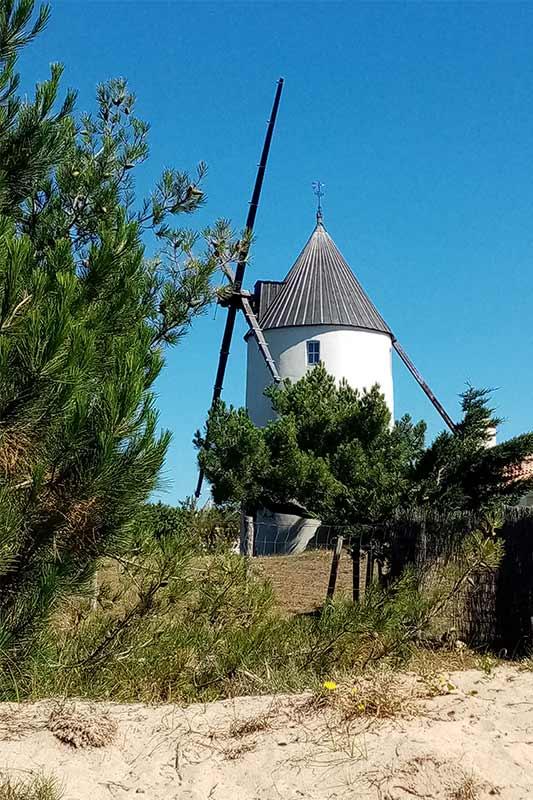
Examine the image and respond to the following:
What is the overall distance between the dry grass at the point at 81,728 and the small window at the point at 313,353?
20.3 meters

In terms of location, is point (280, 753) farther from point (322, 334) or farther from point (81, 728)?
point (322, 334)

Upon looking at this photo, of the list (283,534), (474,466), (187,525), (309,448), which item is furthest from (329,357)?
(187,525)

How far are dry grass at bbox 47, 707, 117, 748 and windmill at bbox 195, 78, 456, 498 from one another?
62.7 ft

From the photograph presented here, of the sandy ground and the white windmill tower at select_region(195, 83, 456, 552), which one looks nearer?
the sandy ground

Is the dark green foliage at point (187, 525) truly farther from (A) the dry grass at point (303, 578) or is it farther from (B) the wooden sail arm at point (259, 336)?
(B) the wooden sail arm at point (259, 336)

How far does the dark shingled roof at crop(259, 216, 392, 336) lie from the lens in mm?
24969

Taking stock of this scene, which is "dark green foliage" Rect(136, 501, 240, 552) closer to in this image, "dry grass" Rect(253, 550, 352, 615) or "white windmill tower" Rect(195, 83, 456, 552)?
"dry grass" Rect(253, 550, 352, 615)

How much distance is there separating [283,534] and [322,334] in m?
6.41

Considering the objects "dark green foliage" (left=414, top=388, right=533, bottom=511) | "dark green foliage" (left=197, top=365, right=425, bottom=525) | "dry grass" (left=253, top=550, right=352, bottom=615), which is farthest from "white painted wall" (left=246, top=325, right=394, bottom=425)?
"dark green foliage" (left=414, top=388, right=533, bottom=511)

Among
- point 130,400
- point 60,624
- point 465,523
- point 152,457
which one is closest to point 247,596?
point 60,624

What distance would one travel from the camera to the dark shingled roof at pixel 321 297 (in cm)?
2497

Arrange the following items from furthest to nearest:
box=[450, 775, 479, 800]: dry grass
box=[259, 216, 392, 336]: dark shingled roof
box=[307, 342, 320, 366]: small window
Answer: box=[259, 216, 392, 336]: dark shingled roof
box=[307, 342, 320, 366]: small window
box=[450, 775, 479, 800]: dry grass

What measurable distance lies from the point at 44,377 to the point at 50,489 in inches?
29.3

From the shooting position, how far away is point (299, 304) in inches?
1005
